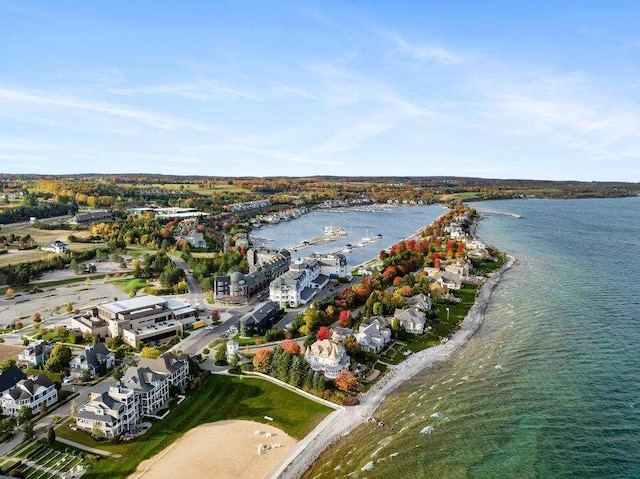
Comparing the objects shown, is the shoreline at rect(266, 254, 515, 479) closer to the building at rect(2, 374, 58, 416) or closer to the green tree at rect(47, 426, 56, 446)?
the green tree at rect(47, 426, 56, 446)

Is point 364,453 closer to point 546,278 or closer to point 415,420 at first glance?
point 415,420

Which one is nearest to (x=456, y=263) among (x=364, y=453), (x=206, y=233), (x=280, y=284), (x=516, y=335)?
(x=516, y=335)

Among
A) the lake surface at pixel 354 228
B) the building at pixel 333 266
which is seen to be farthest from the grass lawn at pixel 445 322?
the lake surface at pixel 354 228

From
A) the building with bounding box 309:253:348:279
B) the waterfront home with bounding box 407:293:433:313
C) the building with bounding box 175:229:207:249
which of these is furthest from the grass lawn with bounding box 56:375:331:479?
the building with bounding box 175:229:207:249

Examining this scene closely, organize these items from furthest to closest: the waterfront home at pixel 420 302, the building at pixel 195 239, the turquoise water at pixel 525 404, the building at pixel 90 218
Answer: the building at pixel 90 218, the building at pixel 195 239, the waterfront home at pixel 420 302, the turquoise water at pixel 525 404

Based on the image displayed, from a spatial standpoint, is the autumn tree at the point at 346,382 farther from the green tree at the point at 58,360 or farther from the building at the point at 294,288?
the green tree at the point at 58,360

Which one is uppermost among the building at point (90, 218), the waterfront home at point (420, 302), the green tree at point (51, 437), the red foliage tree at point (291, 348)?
the building at point (90, 218)

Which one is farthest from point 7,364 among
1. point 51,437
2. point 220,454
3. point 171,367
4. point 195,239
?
point 195,239
